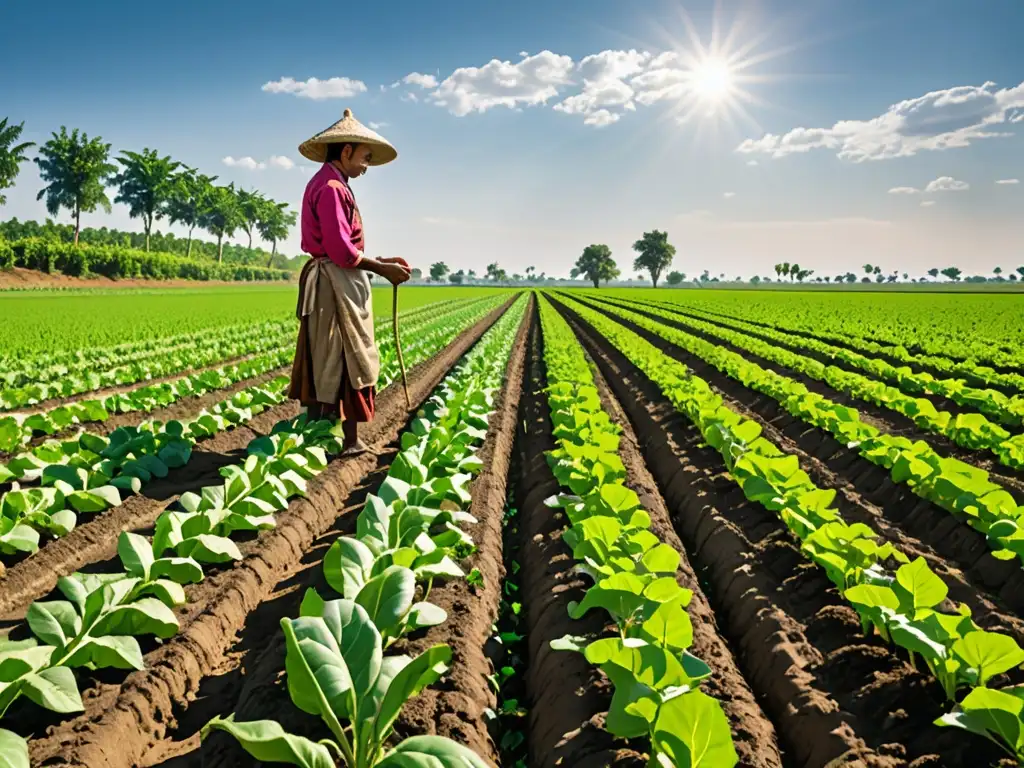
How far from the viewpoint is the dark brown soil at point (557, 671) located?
202cm

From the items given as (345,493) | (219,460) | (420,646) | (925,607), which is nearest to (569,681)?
(420,646)

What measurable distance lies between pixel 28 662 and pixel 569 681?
178 cm

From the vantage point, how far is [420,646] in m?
2.42

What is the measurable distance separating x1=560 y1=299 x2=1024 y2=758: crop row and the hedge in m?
45.1

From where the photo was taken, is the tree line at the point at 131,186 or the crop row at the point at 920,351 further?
the tree line at the point at 131,186

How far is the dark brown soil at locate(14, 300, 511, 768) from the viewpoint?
6.44 feet

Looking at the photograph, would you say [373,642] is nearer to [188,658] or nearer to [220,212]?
[188,658]

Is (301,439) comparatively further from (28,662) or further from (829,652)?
(829,652)

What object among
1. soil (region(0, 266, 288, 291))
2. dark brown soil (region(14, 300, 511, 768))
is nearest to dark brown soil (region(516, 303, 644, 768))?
dark brown soil (region(14, 300, 511, 768))

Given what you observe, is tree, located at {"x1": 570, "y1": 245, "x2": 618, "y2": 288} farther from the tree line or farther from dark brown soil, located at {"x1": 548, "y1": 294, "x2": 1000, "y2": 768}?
dark brown soil, located at {"x1": 548, "y1": 294, "x2": 1000, "y2": 768}

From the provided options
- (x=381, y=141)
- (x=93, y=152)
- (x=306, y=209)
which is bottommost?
(x=306, y=209)

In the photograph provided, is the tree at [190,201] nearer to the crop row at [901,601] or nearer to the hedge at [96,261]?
the hedge at [96,261]

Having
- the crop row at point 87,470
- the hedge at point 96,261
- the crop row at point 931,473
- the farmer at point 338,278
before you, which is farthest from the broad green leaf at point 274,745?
the hedge at point 96,261

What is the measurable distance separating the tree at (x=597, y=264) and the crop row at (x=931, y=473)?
420 ft
